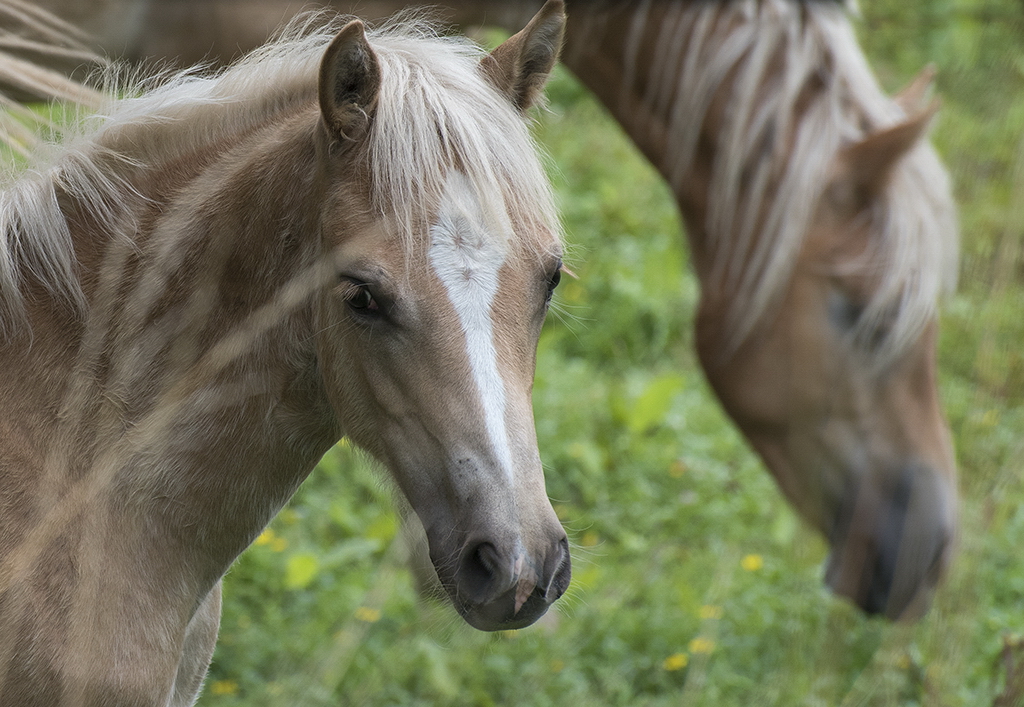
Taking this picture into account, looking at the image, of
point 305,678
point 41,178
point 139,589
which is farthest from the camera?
point 305,678

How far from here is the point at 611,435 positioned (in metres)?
4.69

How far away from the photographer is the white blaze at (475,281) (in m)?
1.60

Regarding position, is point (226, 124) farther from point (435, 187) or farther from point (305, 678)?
point (305, 678)

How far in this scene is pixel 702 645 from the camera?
3307 mm

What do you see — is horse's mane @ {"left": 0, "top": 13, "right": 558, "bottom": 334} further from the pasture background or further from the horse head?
the pasture background

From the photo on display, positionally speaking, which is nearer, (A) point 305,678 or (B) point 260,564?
(A) point 305,678

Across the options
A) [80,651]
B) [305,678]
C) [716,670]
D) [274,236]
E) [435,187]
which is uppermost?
[435,187]

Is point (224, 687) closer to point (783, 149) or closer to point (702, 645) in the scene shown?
point (702, 645)

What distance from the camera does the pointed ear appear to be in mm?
3576

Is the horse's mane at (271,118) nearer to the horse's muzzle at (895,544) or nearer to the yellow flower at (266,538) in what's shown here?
the horse's muzzle at (895,544)

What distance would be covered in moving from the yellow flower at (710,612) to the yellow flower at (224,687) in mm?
1619

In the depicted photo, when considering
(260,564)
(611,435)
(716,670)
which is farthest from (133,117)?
(611,435)

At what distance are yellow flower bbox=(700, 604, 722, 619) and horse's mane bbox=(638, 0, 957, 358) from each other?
3.15 feet

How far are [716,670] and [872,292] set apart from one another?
1.37 m
